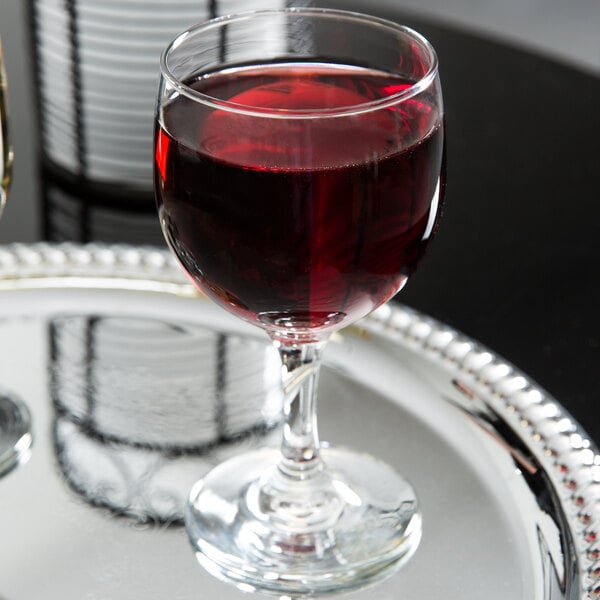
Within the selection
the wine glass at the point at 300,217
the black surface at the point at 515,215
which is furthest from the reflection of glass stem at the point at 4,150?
the black surface at the point at 515,215

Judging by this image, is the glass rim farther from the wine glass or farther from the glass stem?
the glass stem

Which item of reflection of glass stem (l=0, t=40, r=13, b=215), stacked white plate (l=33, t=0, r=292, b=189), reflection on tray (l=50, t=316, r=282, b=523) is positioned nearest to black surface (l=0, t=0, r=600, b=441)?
stacked white plate (l=33, t=0, r=292, b=189)

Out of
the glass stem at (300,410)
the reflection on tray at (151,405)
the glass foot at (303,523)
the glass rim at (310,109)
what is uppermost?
the glass rim at (310,109)

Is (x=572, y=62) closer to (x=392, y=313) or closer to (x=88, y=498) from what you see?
(x=392, y=313)

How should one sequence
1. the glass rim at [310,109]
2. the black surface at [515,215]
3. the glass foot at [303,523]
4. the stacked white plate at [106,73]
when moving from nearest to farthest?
1. the glass rim at [310,109]
2. the glass foot at [303,523]
3. the black surface at [515,215]
4. the stacked white plate at [106,73]

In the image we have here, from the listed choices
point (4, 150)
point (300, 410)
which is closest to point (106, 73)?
point (4, 150)

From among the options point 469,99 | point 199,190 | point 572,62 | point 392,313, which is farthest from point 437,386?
point 572,62

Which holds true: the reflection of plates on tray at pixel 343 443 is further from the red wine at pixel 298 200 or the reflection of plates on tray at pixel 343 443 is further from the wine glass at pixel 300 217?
the red wine at pixel 298 200

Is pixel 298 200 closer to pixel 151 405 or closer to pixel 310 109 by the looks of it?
pixel 310 109
